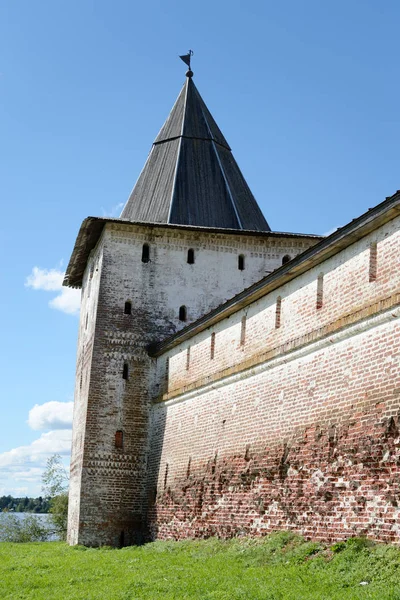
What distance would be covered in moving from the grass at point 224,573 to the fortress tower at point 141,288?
14.5 feet

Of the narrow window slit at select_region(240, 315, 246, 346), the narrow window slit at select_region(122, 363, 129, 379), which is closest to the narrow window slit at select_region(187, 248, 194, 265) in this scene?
the narrow window slit at select_region(122, 363, 129, 379)

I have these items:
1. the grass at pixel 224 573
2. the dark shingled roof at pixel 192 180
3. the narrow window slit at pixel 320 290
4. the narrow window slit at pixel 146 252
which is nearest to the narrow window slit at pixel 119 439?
the narrow window slit at pixel 146 252

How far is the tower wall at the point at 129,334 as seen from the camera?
1942 cm

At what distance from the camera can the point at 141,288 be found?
21109mm

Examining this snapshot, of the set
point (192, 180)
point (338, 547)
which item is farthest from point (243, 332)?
point (192, 180)

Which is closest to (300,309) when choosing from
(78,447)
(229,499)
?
(229,499)

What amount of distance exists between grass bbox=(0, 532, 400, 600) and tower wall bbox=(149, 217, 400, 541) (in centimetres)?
42

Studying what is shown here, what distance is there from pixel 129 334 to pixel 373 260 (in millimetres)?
10628

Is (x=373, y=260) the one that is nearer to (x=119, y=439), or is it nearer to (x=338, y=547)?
(x=338, y=547)

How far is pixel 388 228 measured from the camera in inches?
416

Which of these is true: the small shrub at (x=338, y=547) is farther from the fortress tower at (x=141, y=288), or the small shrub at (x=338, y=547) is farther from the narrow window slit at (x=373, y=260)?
the fortress tower at (x=141, y=288)

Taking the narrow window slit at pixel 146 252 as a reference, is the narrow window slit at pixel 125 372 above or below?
below

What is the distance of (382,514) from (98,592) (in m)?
3.60

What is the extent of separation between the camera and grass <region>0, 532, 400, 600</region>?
855 cm
